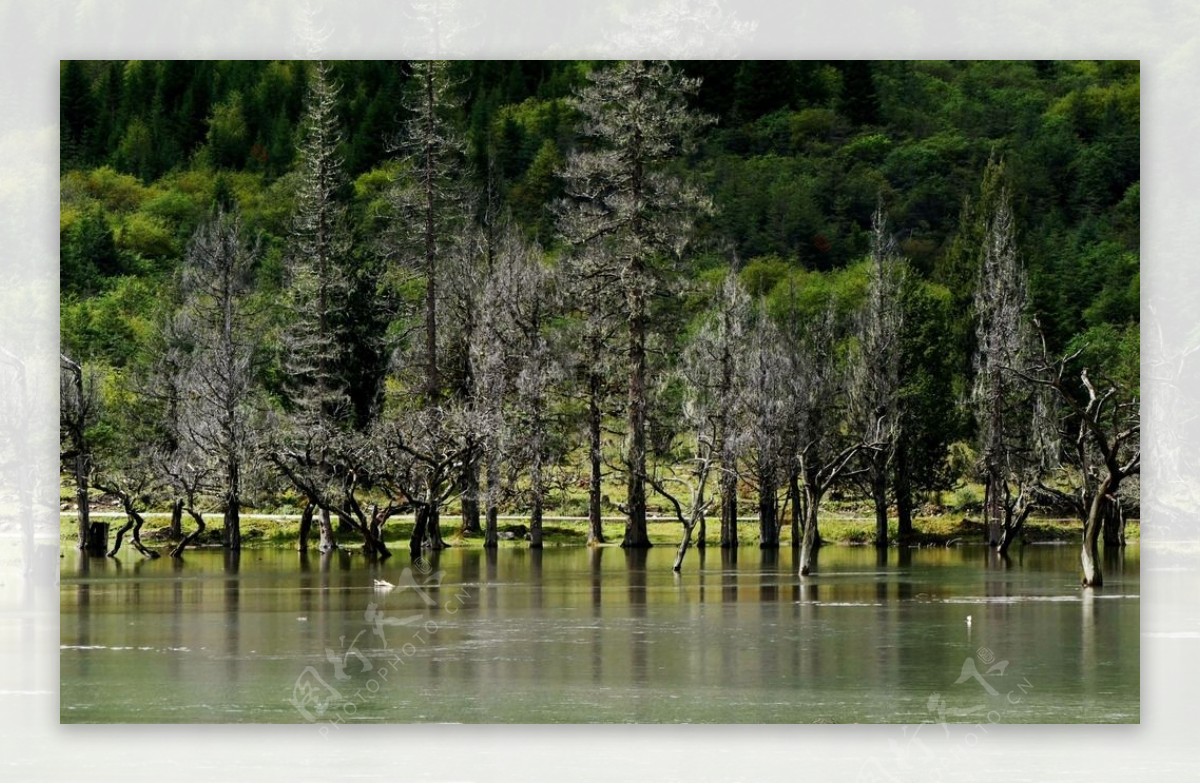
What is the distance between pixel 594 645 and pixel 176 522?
13688 millimetres

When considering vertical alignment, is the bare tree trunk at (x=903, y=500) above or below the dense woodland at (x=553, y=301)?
below

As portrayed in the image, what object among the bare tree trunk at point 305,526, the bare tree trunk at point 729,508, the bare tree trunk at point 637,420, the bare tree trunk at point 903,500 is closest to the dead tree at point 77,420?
the bare tree trunk at point 305,526

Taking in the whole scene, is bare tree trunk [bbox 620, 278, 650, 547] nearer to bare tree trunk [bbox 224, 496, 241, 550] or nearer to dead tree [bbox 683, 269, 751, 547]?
dead tree [bbox 683, 269, 751, 547]

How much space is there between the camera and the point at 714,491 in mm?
36812

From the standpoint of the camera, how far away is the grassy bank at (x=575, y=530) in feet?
108

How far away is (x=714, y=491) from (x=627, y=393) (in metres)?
2.68

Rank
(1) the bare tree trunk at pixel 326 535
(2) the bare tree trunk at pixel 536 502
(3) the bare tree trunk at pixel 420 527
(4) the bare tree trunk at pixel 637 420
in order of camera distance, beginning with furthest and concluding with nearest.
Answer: (4) the bare tree trunk at pixel 637 420
(2) the bare tree trunk at pixel 536 502
(3) the bare tree trunk at pixel 420 527
(1) the bare tree trunk at pixel 326 535

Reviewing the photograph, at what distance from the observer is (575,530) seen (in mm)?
35094

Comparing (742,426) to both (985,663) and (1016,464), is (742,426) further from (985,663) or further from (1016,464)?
(985,663)

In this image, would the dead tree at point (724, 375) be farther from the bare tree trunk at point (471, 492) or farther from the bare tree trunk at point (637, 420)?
the bare tree trunk at point (471, 492)

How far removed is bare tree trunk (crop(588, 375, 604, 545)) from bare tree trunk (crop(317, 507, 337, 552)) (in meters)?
5.01

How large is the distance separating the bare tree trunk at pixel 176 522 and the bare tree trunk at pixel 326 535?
2.67 meters

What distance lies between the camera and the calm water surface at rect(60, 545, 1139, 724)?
19.0m

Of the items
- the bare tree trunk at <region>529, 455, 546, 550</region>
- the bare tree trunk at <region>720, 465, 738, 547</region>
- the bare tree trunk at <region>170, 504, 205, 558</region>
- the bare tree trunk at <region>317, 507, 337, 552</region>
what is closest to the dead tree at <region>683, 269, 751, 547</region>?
the bare tree trunk at <region>720, 465, 738, 547</region>
